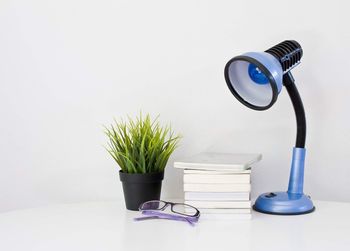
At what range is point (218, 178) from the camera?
1.17 m

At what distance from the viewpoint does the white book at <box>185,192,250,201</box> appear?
1.17 m

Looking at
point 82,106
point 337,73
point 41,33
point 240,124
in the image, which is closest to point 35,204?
point 82,106

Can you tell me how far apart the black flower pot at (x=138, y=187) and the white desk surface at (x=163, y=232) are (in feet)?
0.11

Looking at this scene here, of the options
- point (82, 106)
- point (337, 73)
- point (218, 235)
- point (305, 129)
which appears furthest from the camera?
point (82, 106)

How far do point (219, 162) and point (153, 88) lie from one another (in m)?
0.35

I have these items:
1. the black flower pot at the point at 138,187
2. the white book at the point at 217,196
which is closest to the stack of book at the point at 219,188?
the white book at the point at 217,196

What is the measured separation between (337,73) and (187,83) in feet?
1.30

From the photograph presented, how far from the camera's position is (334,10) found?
1353mm

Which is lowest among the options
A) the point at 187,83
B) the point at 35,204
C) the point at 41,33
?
the point at 35,204

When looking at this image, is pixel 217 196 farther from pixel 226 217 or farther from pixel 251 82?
pixel 251 82

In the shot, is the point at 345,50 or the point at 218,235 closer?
the point at 218,235

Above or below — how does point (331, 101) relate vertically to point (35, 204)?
above

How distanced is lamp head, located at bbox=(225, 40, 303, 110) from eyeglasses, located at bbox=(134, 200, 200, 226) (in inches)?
11.0

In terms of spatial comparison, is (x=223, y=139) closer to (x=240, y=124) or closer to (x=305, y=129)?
(x=240, y=124)
